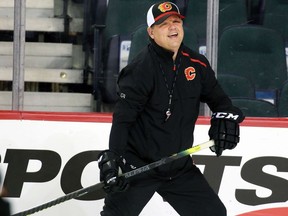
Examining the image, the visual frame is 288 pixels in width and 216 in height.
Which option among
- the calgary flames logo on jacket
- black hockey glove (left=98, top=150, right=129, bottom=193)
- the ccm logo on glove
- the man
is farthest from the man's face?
black hockey glove (left=98, top=150, right=129, bottom=193)

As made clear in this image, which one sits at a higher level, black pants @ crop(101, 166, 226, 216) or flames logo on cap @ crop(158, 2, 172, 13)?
flames logo on cap @ crop(158, 2, 172, 13)

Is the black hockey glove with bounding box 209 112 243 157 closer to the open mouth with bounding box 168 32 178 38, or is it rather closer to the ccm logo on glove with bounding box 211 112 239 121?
the ccm logo on glove with bounding box 211 112 239 121

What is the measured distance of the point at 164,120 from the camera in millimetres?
4000

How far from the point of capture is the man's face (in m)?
3.96

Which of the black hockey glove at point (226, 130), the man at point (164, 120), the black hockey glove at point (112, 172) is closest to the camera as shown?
the black hockey glove at point (112, 172)

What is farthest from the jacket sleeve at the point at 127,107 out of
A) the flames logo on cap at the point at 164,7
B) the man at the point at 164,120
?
the flames logo on cap at the point at 164,7

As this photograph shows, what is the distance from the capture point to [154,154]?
159 inches

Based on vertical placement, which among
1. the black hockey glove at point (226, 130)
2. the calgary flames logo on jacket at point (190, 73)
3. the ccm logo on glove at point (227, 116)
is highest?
the calgary flames logo on jacket at point (190, 73)

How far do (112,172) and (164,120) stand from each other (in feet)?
1.27

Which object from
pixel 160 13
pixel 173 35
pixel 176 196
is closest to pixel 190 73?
pixel 173 35

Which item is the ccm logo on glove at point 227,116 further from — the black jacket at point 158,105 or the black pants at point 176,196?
the black pants at point 176,196

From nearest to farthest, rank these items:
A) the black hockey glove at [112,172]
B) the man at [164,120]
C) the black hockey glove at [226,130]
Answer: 1. the black hockey glove at [112,172]
2. the man at [164,120]
3. the black hockey glove at [226,130]

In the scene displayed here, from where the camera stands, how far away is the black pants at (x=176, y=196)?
3.97m

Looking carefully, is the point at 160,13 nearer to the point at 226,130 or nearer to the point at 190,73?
the point at 190,73
